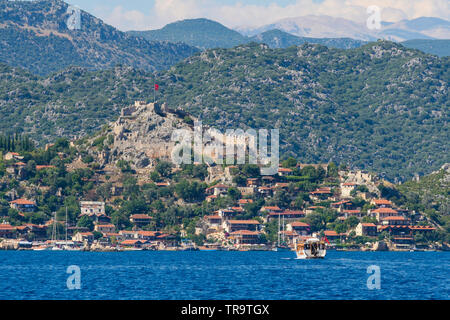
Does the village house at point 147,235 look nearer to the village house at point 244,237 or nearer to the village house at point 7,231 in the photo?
the village house at point 244,237

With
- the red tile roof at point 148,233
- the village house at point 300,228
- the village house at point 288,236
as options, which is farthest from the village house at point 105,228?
the village house at point 300,228

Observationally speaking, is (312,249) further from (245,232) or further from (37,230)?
(37,230)

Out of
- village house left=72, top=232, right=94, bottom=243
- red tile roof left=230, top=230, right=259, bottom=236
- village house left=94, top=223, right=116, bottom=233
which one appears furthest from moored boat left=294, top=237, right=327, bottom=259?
village house left=94, top=223, right=116, bottom=233

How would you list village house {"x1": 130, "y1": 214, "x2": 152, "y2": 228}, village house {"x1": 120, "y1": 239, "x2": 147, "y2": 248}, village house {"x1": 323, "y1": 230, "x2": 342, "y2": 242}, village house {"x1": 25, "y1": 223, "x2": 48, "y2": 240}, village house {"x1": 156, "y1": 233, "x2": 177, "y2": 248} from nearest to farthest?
1. village house {"x1": 120, "y1": 239, "x2": 147, "y2": 248}
2. village house {"x1": 25, "y1": 223, "x2": 48, "y2": 240}
3. village house {"x1": 156, "y1": 233, "x2": 177, "y2": 248}
4. village house {"x1": 323, "y1": 230, "x2": 342, "y2": 242}
5. village house {"x1": 130, "y1": 214, "x2": 152, "y2": 228}

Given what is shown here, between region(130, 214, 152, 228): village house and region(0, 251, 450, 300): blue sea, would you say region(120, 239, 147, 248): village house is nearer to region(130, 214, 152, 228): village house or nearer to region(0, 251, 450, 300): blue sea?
region(130, 214, 152, 228): village house

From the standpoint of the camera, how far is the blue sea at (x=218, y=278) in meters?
92.9

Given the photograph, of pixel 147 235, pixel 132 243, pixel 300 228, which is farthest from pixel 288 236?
pixel 132 243

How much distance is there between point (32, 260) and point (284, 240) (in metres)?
62.0

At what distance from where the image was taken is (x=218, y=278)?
370 ft

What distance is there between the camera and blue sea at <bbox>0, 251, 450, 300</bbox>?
305ft

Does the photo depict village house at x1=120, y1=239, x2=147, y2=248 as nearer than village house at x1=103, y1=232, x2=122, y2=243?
Yes

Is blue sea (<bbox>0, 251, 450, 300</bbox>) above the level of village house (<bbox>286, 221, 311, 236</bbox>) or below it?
below
